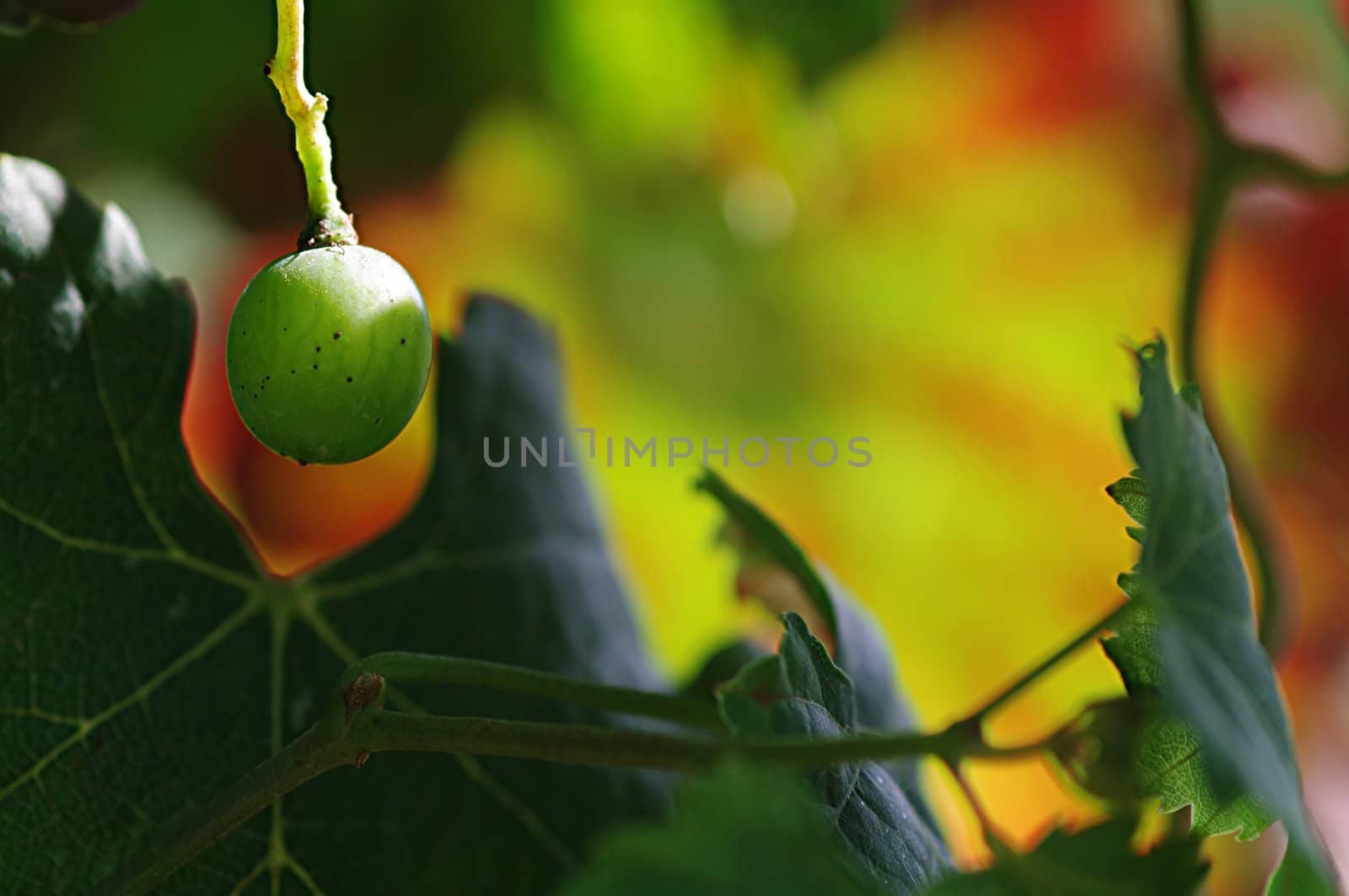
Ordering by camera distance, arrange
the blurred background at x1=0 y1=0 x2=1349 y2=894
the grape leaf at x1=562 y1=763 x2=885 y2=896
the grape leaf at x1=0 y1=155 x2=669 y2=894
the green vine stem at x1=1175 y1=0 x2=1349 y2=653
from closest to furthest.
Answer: the grape leaf at x1=562 y1=763 x2=885 y2=896, the grape leaf at x1=0 y1=155 x2=669 y2=894, the green vine stem at x1=1175 y1=0 x2=1349 y2=653, the blurred background at x1=0 y1=0 x2=1349 y2=894

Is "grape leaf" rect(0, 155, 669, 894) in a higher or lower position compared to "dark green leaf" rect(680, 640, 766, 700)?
higher

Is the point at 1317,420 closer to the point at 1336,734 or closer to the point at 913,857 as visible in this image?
the point at 1336,734

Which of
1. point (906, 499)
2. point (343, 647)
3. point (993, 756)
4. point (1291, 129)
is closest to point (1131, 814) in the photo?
point (993, 756)

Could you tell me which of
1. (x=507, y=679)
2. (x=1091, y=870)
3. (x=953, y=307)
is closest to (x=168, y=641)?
(x=507, y=679)

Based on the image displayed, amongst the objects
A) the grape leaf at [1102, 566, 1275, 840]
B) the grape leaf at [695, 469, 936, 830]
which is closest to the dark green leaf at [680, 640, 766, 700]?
the grape leaf at [695, 469, 936, 830]

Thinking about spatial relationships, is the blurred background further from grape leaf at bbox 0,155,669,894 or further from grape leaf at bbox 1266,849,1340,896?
grape leaf at bbox 1266,849,1340,896

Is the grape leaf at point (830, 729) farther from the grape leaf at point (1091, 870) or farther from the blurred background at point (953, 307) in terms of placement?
the blurred background at point (953, 307)
